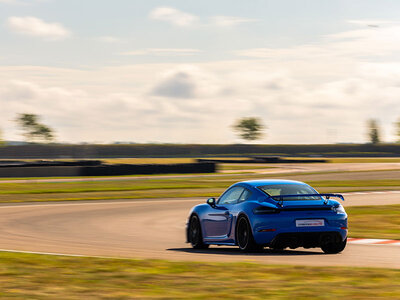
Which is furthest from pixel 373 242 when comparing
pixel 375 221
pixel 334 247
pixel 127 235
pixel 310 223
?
pixel 127 235

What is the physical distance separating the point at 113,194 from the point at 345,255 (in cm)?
2171

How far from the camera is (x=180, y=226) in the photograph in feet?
58.9

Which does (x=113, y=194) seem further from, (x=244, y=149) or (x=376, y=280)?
(x=244, y=149)

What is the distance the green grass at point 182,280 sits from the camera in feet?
25.0

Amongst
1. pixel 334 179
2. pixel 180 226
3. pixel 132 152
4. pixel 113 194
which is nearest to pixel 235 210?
pixel 180 226

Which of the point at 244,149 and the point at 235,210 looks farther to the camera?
the point at 244,149

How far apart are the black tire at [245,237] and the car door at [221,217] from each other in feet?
1.05

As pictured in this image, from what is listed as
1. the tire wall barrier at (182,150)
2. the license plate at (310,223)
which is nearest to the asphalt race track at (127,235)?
the license plate at (310,223)

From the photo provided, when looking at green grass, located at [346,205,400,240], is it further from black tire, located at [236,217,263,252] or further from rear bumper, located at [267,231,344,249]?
black tire, located at [236,217,263,252]

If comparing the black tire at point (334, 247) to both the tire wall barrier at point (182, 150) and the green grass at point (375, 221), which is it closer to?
the green grass at point (375, 221)

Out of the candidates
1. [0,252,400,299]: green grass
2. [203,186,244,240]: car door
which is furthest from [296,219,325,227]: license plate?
[0,252,400,299]: green grass

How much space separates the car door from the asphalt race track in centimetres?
32

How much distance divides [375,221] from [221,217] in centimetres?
696

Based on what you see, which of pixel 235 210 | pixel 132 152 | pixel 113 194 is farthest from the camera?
pixel 132 152
